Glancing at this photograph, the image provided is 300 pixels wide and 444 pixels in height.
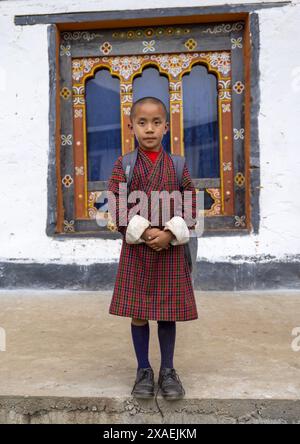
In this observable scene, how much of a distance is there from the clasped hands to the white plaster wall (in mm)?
2437

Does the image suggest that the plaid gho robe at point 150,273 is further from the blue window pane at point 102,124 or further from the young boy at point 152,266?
the blue window pane at point 102,124

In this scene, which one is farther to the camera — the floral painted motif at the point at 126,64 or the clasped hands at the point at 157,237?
the floral painted motif at the point at 126,64

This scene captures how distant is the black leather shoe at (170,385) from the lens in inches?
78.4

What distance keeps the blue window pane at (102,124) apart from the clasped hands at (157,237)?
286cm

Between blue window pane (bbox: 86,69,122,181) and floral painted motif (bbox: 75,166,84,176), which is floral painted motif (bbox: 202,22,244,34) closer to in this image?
blue window pane (bbox: 86,69,122,181)

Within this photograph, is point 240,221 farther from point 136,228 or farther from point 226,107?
point 136,228

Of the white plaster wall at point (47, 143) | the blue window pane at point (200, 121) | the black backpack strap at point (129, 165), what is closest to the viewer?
the black backpack strap at point (129, 165)

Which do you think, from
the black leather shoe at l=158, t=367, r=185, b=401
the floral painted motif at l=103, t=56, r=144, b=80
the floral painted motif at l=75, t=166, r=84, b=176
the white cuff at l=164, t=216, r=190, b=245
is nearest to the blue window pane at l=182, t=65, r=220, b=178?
the floral painted motif at l=103, t=56, r=144, b=80

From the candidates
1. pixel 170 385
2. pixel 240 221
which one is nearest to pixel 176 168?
pixel 170 385

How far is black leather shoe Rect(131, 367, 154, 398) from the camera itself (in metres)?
2.00

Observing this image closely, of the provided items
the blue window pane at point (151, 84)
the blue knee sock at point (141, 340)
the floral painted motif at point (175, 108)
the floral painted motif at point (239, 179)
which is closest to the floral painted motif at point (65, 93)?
the blue window pane at point (151, 84)

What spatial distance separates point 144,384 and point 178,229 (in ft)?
2.27

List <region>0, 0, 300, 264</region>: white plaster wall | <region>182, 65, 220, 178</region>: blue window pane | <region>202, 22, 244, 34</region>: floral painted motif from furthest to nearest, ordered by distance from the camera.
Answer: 1. <region>182, 65, 220, 178</region>: blue window pane
2. <region>202, 22, 244, 34</region>: floral painted motif
3. <region>0, 0, 300, 264</region>: white plaster wall
